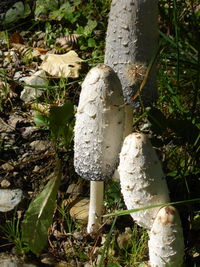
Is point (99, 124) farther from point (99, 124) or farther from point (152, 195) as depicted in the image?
point (152, 195)

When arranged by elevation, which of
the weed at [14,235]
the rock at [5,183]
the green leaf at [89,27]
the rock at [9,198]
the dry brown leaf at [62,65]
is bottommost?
the weed at [14,235]

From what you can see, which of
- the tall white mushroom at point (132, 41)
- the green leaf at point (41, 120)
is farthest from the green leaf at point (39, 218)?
the tall white mushroom at point (132, 41)

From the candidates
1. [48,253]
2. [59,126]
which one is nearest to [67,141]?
[59,126]

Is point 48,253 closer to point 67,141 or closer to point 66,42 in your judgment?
point 67,141

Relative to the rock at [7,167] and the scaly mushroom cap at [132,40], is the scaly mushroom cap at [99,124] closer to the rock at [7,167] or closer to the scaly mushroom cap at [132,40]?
the scaly mushroom cap at [132,40]

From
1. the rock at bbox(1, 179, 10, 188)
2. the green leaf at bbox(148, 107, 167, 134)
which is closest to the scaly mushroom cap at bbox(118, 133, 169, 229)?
the green leaf at bbox(148, 107, 167, 134)

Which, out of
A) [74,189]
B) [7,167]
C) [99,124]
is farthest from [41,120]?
[99,124]

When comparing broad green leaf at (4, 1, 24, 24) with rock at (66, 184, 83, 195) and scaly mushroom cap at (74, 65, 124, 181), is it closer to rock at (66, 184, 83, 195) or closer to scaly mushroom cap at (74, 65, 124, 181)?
rock at (66, 184, 83, 195)
